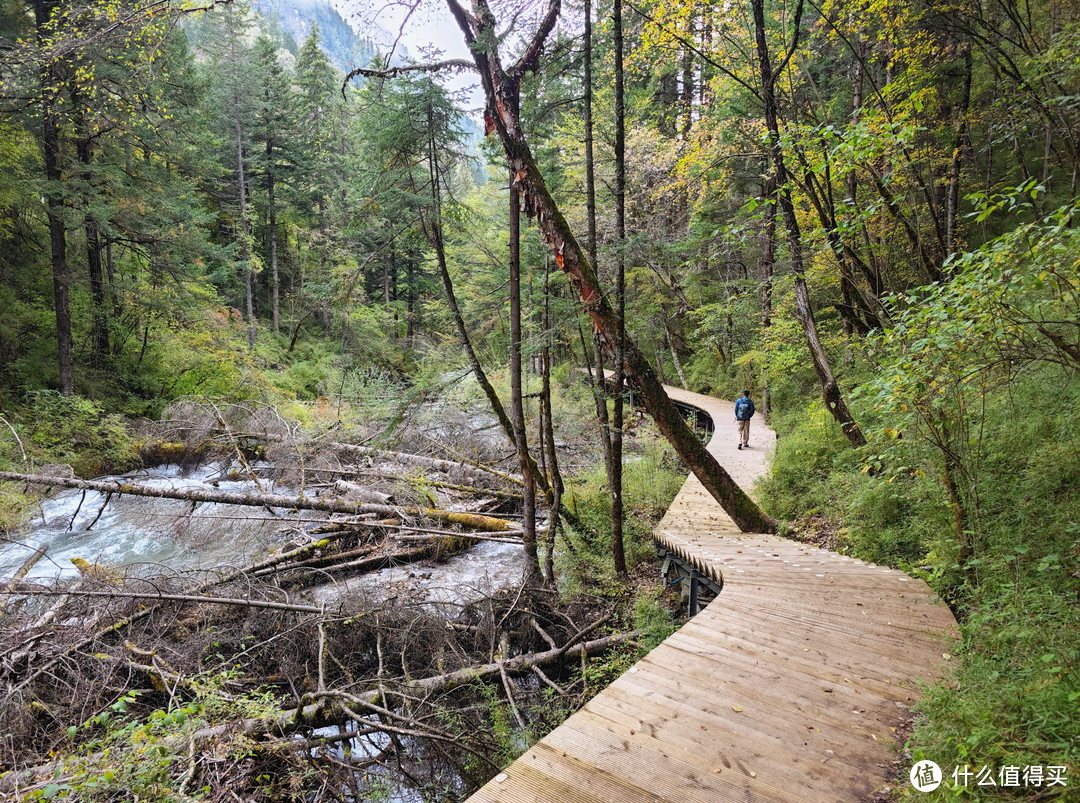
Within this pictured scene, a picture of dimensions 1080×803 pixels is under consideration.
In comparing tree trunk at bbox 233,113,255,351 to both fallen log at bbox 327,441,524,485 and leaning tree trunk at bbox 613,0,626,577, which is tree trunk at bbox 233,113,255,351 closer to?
fallen log at bbox 327,441,524,485

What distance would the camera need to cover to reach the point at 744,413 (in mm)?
12070

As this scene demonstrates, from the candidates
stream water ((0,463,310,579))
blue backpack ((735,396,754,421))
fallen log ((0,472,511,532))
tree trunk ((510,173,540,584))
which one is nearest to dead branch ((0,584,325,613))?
stream water ((0,463,310,579))

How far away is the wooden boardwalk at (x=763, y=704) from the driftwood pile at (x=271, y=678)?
1.97 meters

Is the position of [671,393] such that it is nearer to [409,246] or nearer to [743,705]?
[409,246]

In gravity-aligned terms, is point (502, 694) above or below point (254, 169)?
below

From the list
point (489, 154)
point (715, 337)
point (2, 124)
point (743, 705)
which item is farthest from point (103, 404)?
point (715, 337)

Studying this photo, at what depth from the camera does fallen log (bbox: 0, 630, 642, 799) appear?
138 inches

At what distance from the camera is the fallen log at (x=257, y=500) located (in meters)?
8.44

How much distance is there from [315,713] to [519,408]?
4163mm

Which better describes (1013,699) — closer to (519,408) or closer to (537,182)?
(519,408)

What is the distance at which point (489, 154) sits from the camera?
966 centimetres

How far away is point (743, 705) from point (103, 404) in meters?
18.3

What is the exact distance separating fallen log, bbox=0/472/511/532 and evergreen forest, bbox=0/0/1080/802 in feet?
0.29

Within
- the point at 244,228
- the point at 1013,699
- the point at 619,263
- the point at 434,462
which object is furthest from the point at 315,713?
the point at 244,228
